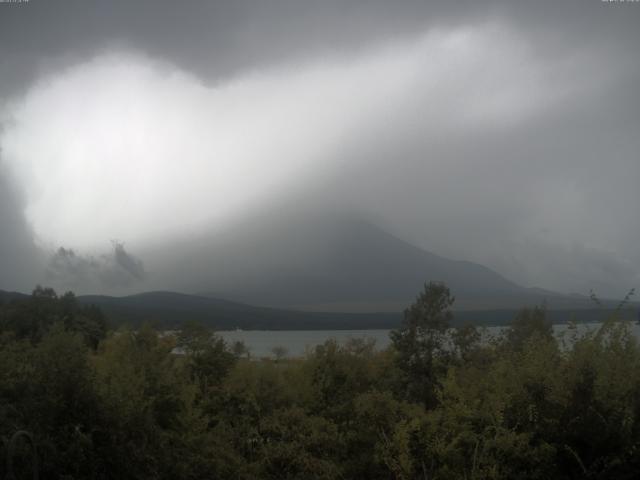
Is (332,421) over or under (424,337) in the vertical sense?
under

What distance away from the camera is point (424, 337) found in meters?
23.1

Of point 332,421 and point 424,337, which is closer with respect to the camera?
point 332,421

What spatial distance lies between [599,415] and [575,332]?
6.87 ft

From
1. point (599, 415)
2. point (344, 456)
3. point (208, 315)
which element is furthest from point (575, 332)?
point (208, 315)

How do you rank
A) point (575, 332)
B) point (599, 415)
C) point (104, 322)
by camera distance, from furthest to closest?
1. point (104, 322)
2. point (575, 332)
3. point (599, 415)

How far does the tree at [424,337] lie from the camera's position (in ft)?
72.4

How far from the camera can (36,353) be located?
9844mm

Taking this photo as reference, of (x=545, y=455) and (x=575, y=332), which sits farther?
(x=575, y=332)

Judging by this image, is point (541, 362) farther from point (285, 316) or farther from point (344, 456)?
point (285, 316)

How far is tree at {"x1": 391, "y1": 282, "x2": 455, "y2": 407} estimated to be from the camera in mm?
22078

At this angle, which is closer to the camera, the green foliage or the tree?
→ the green foliage

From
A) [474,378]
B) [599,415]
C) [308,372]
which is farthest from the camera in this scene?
[308,372]

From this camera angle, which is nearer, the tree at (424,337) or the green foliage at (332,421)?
the green foliage at (332,421)

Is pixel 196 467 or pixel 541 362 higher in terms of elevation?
pixel 541 362
